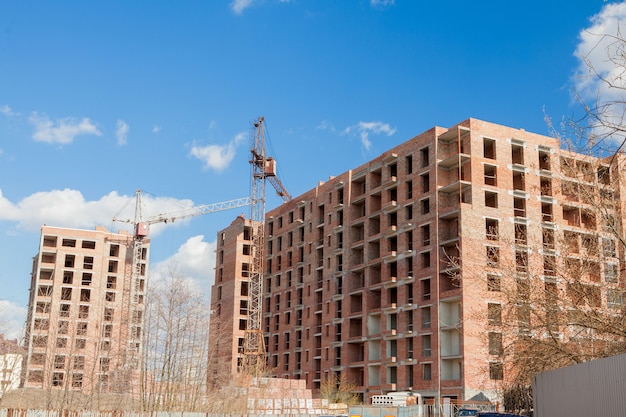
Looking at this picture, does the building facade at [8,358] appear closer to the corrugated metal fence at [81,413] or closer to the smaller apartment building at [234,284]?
the corrugated metal fence at [81,413]

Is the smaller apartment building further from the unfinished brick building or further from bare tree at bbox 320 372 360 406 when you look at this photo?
bare tree at bbox 320 372 360 406

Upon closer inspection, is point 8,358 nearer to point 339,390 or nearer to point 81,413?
point 81,413

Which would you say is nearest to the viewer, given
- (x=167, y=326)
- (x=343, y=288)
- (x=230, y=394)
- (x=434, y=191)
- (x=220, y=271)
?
(x=167, y=326)

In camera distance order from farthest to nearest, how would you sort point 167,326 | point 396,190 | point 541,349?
point 396,190
point 167,326
point 541,349

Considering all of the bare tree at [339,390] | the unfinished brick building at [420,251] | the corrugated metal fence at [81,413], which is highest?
the unfinished brick building at [420,251]

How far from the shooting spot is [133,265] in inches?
5832

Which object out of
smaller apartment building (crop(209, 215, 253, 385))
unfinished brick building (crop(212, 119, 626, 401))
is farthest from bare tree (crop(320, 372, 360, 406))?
smaller apartment building (crop(209, 215, 253, 385))

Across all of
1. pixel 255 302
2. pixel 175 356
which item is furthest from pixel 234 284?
pixel 175 356

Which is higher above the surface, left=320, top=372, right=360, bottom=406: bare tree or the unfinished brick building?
the unfinished brick building

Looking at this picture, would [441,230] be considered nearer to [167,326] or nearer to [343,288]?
[343,288]

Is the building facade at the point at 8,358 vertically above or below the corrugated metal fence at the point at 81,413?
above

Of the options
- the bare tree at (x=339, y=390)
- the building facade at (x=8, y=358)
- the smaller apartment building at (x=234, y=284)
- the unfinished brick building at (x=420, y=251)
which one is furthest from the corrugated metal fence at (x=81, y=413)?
the smaller apartment building at (x=234, y=284)

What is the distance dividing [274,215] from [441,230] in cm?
4364

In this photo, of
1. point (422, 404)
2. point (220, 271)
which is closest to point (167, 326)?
point (422, 404)
